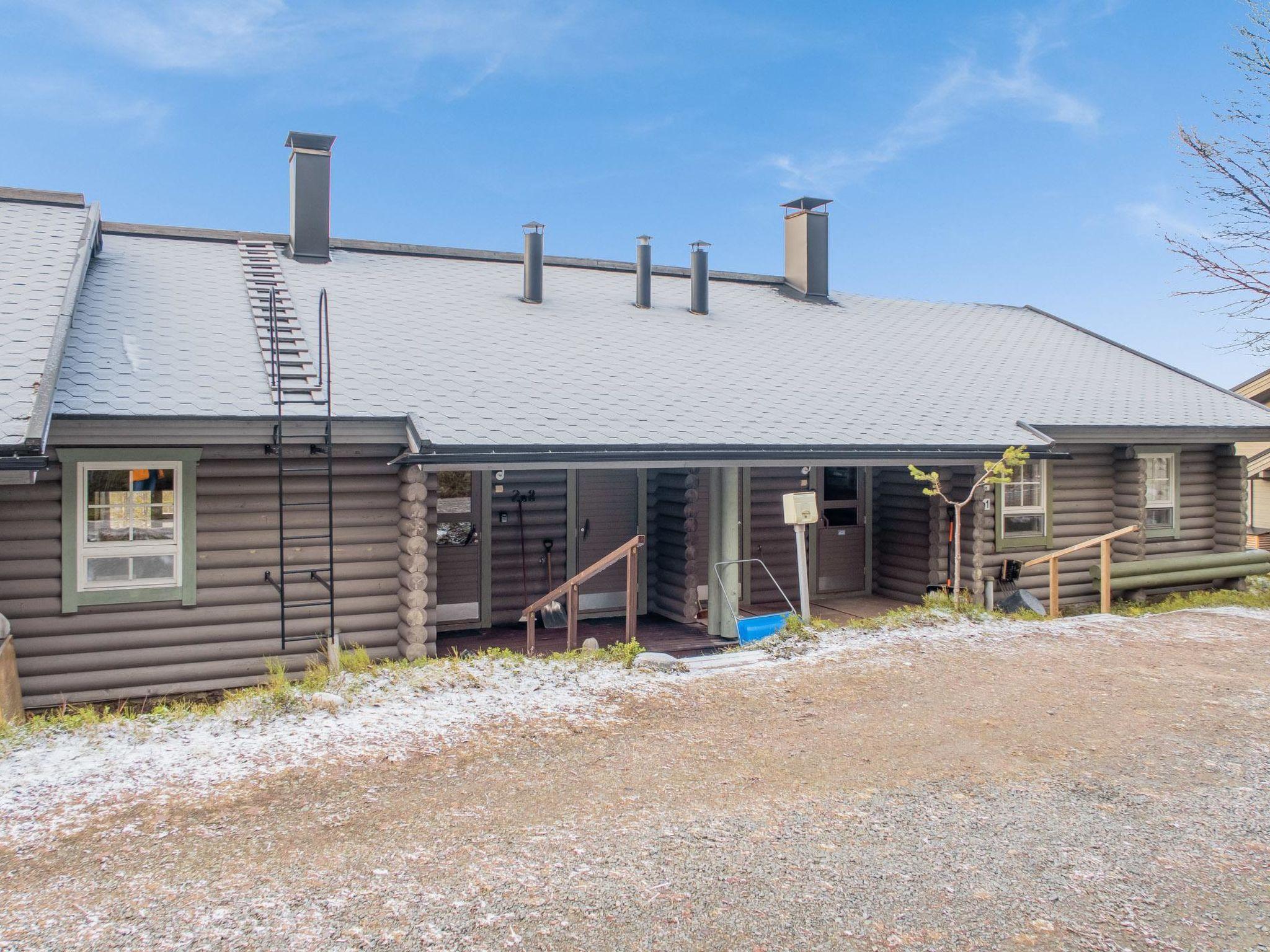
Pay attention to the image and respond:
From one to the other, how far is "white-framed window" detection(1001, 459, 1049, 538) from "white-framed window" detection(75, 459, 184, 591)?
1026cm

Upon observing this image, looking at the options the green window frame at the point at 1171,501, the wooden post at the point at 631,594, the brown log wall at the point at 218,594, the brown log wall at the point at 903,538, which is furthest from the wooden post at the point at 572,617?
the green window frame at the point at 1171,501

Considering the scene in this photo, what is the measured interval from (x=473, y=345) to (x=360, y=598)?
12.3ft

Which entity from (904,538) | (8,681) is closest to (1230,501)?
(904,538)

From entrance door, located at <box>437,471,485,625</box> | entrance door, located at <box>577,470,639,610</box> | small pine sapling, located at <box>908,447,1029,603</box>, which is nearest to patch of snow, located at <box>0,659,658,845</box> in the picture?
entrance door, located at <box>437,471,485,625</box>

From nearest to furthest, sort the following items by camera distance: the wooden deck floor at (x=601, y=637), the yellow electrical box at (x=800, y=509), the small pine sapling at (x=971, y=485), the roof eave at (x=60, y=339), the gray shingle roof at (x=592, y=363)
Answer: the roof eave at (x=60, y=339) → the gray shingle roof at (x=592, y=363) → the yellow electrical box at (x=800, y=509) → the wooden deck floor at (x=601, y=637) → the small pine sapling at (x=971, y=485)

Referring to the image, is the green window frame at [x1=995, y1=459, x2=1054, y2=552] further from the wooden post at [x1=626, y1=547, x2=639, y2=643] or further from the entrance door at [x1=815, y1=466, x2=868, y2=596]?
the wooden post at [x1=626, y1=547, x2=639, y2=643]

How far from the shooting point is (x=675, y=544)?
12.0 meters

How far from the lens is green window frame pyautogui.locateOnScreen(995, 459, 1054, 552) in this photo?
12.6 meters

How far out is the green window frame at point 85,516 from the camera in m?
7.82

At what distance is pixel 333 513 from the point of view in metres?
8.89

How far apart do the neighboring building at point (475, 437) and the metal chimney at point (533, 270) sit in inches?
2.8

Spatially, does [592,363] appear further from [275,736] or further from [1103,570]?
[1103,570]

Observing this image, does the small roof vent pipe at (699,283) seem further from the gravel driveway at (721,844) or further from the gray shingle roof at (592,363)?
the gravel driveway at (721,844)

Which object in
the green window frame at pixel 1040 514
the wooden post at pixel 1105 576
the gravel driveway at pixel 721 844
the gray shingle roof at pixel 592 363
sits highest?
the gray shingle roof at pixel 592 363
